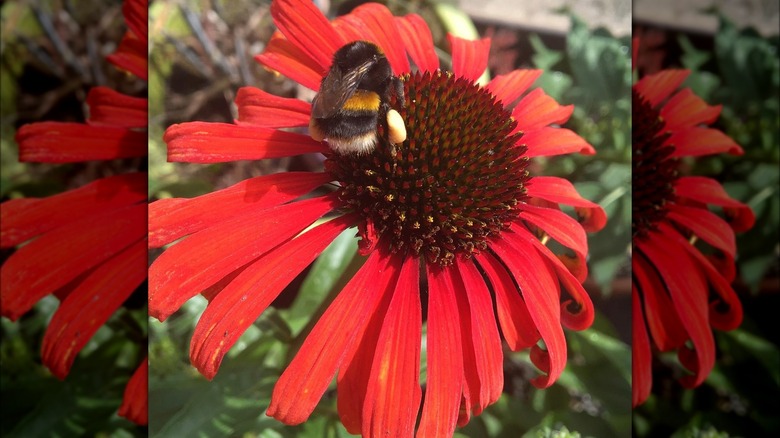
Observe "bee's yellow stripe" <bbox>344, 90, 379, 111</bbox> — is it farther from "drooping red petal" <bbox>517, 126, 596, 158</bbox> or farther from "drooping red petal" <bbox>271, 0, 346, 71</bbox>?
"drooping red petal" <bbox>517, 126, 596, 158</bbox>

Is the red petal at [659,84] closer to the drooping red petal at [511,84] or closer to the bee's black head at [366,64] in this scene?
the drooping red petal at [511,84]

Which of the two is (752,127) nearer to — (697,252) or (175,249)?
(697,252)

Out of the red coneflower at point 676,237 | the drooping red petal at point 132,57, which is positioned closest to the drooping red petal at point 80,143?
the drooping red petal at point 132,57

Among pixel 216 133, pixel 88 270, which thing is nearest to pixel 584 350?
pixel 216 133

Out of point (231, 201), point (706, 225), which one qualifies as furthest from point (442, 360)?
point (706, 225)

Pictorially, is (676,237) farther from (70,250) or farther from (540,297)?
(70,250)

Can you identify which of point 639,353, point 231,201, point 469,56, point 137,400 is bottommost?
point 639,353
